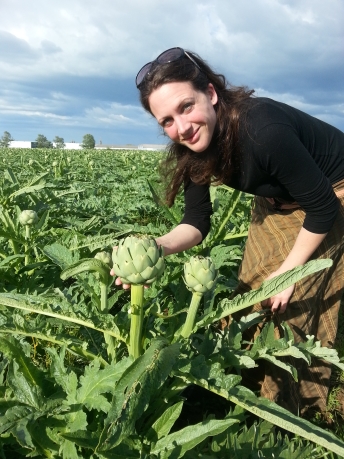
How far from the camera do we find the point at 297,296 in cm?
172

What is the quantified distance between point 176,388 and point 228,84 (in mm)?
1109

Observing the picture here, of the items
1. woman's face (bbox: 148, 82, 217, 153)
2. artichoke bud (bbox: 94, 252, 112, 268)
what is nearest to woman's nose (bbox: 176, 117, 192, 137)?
woman's face (bbox: 148, 82, 217, 153)

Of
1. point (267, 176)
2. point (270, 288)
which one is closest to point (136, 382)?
point (270, 288)

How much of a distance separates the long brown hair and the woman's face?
24 millimetres

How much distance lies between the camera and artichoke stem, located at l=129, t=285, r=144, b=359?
1.10m

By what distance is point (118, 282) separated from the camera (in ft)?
4.27

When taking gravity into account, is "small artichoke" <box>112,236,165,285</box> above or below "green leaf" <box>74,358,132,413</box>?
above

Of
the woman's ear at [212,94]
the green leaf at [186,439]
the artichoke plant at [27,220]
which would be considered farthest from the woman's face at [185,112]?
the green leaf at [186,439]

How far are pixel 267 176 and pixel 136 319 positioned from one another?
0.77 metres

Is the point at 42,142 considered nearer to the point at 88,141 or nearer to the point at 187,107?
the point at 88,141

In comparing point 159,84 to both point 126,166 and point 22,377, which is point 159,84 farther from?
point 126,166

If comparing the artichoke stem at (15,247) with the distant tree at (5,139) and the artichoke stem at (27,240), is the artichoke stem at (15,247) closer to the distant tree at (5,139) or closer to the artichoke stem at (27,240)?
the artichoke stem at (27,240)

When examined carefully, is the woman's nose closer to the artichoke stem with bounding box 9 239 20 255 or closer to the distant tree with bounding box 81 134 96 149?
the artichoke stem with bounding box 9 239 20 255

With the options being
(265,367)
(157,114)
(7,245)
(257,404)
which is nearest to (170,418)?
(257,404)
